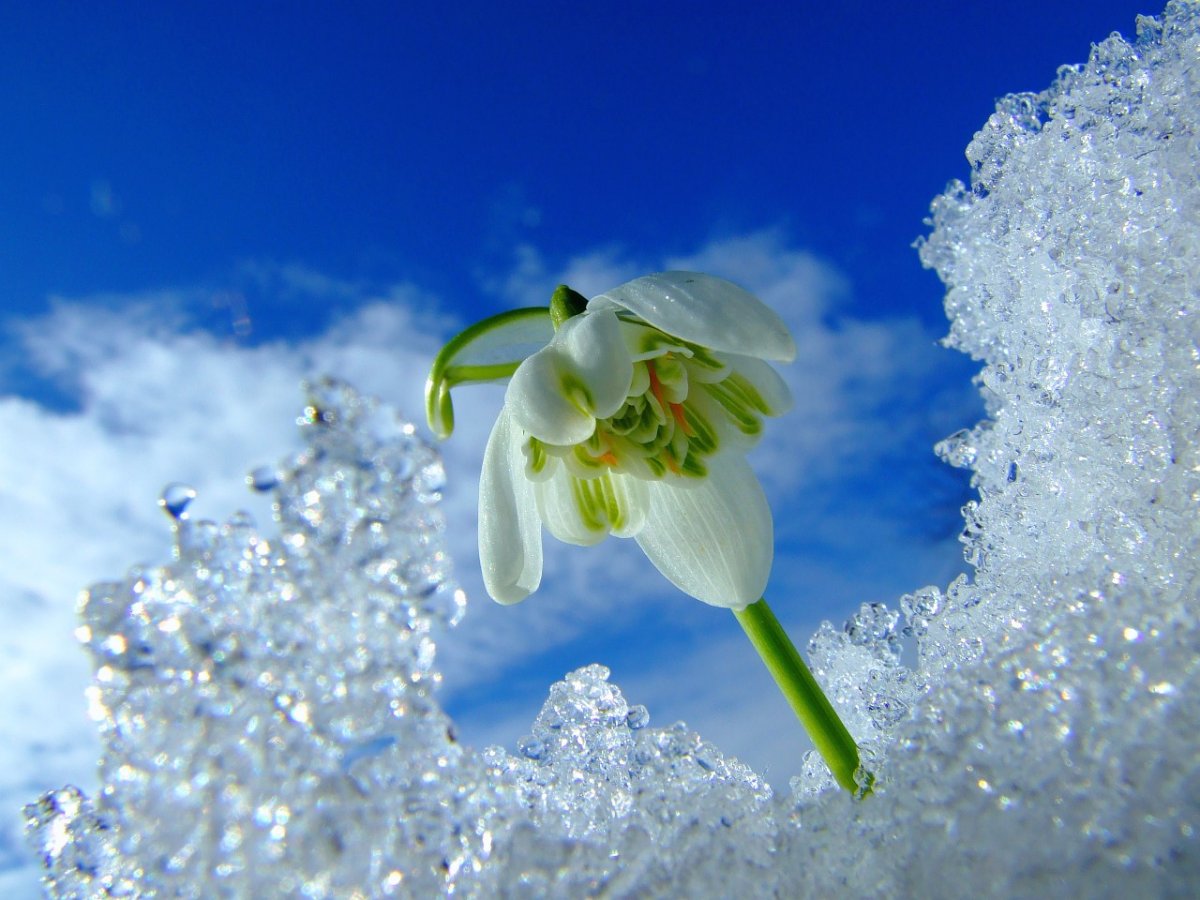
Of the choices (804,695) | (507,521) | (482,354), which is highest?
(482,354)

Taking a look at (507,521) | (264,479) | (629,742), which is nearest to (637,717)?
(629,742)

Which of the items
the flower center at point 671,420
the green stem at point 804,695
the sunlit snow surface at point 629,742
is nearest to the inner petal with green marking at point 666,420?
the flower center at point 671,420

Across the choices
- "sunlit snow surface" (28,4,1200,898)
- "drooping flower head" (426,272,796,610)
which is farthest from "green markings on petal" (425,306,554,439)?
"sunlit snow surface" (28,4,1200,898)

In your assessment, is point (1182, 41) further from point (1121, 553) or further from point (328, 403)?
point (328, 403)

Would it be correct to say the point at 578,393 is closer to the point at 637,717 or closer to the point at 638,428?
the point at 638,428

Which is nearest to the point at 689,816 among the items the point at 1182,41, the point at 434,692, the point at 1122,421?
the point at 434,692

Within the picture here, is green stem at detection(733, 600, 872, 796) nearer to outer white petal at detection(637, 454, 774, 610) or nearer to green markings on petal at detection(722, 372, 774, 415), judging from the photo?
outer white petal at detection(637, 454, 774, 610)
